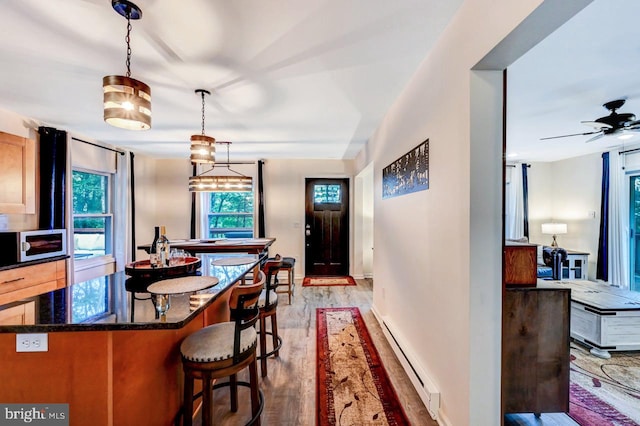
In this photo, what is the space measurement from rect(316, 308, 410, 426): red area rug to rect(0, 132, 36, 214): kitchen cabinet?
11.0ft

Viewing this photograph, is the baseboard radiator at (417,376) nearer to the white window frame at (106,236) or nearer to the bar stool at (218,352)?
the bar stool at (218,352)

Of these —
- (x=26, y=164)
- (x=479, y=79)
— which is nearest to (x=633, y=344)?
(x=479, y=79)

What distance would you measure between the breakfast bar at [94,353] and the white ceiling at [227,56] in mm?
1570

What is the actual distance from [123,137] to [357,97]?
12.0 feet

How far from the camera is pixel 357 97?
2812mm

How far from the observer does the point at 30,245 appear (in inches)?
118

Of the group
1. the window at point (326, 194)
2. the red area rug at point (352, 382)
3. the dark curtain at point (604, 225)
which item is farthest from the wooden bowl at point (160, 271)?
the dark curtain at point (604, 225)

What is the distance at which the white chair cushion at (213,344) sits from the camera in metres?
1.54

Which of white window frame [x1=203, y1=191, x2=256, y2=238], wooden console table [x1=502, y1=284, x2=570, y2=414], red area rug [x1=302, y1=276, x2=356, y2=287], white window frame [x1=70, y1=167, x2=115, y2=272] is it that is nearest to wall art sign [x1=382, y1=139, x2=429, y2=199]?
wooden console table [x1=502, y1=284, x2=570, y2=414]

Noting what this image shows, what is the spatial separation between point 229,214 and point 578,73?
549cm

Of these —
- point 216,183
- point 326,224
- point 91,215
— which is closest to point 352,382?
point 216,183

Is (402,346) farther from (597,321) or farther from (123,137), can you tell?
(123,137)

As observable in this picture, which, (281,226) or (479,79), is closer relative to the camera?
(479,79)

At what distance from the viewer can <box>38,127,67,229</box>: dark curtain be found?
3527mm
